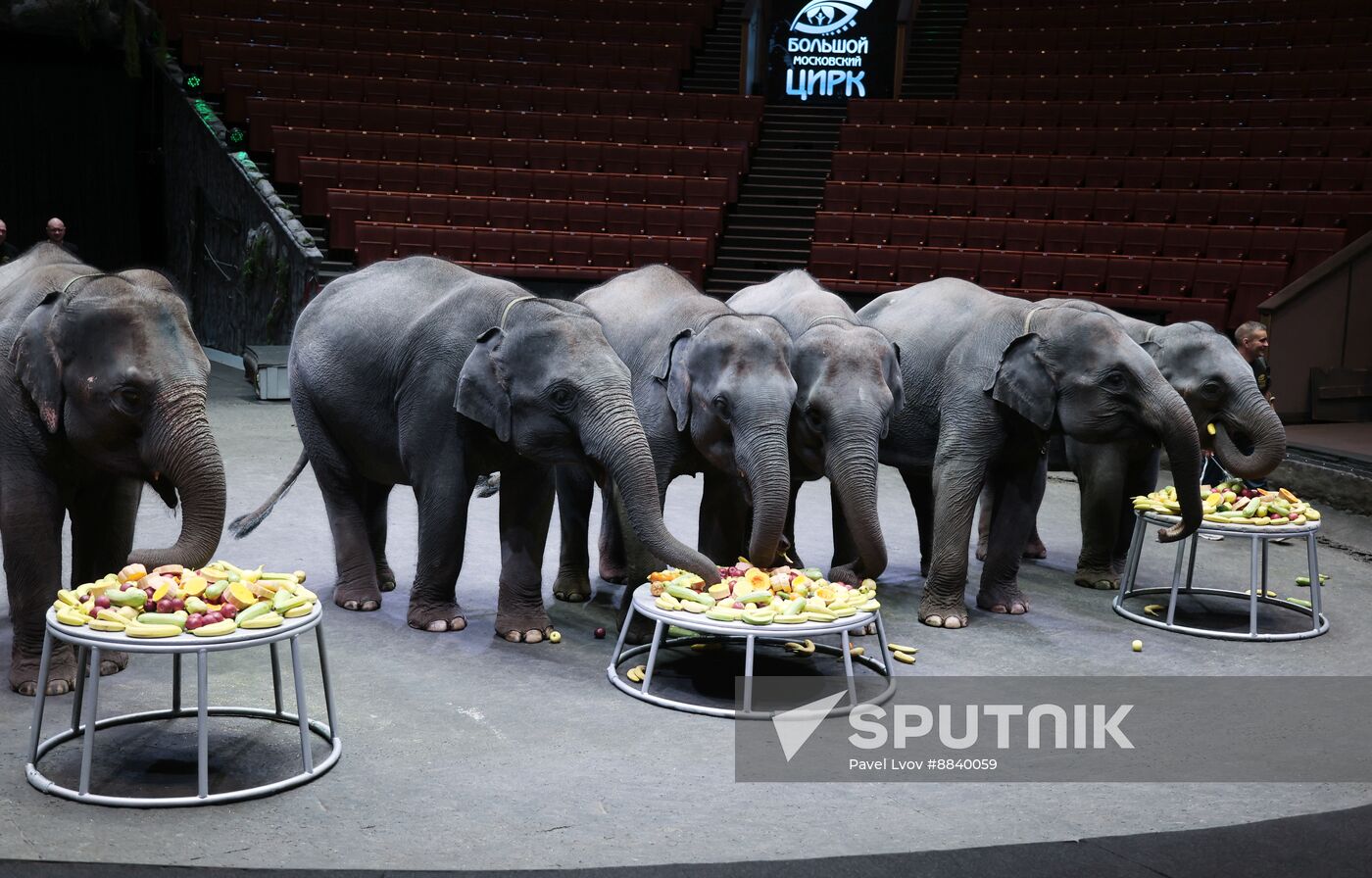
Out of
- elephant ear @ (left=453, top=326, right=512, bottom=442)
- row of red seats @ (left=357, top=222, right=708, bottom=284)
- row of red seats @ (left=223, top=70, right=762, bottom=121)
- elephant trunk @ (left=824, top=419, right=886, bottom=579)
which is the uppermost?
row of red seats @ (left=223, top=70, right=762, bottom=121)

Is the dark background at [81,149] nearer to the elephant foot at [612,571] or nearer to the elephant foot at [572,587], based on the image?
the elephant foot at [612,571]

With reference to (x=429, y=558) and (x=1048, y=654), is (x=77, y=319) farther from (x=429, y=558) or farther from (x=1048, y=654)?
(x=1048, y=654)

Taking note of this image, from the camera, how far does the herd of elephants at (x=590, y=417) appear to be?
178 inches

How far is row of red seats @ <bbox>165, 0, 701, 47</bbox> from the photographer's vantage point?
1953 centimetres

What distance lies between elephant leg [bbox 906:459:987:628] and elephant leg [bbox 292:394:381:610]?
2523mm

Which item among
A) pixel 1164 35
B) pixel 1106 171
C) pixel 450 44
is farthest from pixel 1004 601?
pixel 450 44

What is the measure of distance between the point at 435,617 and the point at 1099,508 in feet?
11.5

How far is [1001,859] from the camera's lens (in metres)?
3.61

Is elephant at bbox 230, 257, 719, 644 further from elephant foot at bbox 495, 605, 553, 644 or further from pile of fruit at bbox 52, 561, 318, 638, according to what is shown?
pile of fruit at bbox 52, 561, 318, 638

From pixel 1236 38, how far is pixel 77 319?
59.0 ft

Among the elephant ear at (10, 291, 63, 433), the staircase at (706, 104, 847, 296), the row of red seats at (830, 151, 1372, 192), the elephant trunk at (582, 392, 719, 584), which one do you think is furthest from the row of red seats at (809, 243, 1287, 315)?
the elephant ear at (10, 291, 63, 433)

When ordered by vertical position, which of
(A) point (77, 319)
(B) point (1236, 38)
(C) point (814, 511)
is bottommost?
(C) point (814, 511)

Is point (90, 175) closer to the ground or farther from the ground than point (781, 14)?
closer to the ground

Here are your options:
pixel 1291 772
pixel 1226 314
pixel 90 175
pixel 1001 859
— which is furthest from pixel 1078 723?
pixel 90 175
